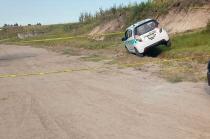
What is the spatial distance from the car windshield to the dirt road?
5876 mm

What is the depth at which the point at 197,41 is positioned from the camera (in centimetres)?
2172

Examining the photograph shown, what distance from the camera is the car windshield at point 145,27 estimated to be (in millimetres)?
21572

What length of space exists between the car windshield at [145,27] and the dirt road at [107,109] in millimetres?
5876

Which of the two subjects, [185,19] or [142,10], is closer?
[185,19]

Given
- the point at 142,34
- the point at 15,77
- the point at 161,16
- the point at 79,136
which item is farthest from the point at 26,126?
the point at 161,16

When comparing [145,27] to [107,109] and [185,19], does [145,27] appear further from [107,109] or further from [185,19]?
[107,109]

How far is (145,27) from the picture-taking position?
71.5ft

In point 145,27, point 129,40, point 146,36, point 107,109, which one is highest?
point 145,27

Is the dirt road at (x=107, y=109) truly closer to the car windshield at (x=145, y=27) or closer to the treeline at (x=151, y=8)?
the car windshield at (x=145, y=27)


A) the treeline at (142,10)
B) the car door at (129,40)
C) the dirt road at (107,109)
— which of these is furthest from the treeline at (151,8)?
the dirt road at (107,109)

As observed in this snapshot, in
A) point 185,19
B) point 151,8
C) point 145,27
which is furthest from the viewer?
point 151,8

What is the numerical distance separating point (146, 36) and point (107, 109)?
11195mm

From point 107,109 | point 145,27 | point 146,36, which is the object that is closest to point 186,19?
point 145,27

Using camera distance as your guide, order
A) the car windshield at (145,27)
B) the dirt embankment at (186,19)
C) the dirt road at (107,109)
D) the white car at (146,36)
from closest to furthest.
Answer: the dirt road at (107,109) < the white car at (146,36) < the car windshield at (145,27) < the dirt embankment at (186,19)
